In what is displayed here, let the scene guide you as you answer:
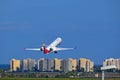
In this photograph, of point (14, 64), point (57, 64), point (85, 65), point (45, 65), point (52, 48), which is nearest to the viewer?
point (52, 48)

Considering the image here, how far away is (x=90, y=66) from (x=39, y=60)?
A: 1594cm

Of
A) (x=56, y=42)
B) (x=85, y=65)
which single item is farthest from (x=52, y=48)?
(x=85, y=65)

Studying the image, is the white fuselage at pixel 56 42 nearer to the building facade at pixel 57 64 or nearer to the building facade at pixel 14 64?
the building facade at pixel 57 64

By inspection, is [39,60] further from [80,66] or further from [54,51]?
[54,51]

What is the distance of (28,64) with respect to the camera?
163 m

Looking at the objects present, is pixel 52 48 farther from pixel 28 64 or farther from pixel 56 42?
pixel 28 64

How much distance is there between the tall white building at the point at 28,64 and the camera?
160m

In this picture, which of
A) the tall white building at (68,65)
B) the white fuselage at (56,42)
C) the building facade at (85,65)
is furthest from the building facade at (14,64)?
the white fuselage at (56,42)

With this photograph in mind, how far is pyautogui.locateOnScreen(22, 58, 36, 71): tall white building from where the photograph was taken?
15988 centimetres

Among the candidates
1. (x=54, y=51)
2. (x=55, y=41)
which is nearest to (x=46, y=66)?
(x=55, y=41)

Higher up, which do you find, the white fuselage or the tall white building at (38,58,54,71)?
the white fuselage

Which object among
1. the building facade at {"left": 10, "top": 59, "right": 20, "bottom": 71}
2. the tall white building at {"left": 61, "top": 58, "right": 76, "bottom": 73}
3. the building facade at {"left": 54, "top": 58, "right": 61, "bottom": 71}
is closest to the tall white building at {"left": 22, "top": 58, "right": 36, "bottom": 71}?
the building facade at {"left": 10, "top": 59, "right": 20, "bottom": 71}

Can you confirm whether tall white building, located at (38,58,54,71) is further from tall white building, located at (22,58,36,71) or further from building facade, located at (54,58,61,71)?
tall white building, located at (22,58,36,71)

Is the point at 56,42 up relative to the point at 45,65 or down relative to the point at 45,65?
up
